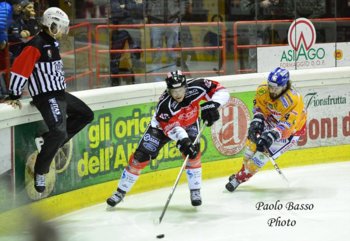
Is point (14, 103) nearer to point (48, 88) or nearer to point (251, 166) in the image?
point (48, 88)

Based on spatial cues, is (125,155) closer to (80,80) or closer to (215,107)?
(80,80)

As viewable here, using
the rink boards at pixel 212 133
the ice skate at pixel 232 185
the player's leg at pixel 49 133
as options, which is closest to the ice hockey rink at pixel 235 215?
the ice skate at pixel 232 185

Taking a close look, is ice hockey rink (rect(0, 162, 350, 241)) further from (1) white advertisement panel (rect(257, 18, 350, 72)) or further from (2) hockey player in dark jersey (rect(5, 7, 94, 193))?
(1) white advertisement panel (rect(257, 18, 350, 72))

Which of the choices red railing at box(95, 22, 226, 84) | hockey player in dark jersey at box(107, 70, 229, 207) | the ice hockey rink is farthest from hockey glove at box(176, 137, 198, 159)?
red railing at box(95, 22, 226, 84)

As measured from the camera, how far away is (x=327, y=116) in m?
7.48

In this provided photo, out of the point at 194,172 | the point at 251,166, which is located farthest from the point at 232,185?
the point at 194,172

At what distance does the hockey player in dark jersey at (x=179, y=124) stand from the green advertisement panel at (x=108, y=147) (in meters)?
0.42

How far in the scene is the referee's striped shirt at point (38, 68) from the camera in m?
4.53

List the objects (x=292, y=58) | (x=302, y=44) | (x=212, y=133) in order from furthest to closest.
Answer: (x=302, y=44)
(x=292, y=58)
(x=212, y=133)

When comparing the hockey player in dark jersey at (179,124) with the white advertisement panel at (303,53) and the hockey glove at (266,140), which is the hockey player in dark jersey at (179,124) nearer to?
the hockey glove at (266,140)

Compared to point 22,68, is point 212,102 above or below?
below

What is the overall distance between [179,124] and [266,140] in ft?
2.85

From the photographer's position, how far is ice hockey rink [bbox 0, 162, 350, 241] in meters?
4.55

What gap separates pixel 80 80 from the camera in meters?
5.87
